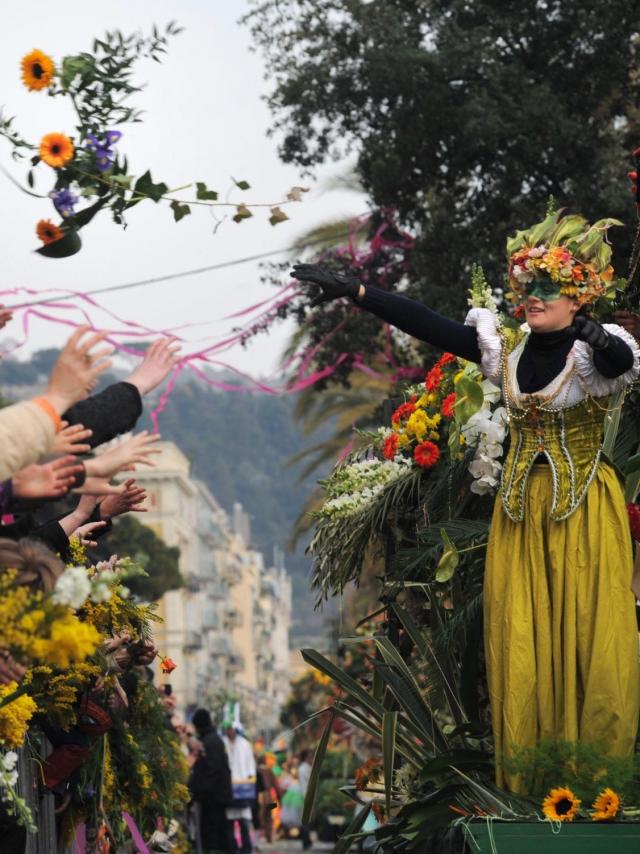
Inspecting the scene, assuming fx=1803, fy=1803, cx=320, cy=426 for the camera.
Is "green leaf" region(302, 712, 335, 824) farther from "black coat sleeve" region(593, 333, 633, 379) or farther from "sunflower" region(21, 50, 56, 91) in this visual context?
"sunflower" region(21, 50, 56, 91)

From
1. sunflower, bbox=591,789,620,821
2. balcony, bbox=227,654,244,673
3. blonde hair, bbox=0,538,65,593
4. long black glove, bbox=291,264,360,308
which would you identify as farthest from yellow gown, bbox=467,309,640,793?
balcony, bbox=227,654,244,673

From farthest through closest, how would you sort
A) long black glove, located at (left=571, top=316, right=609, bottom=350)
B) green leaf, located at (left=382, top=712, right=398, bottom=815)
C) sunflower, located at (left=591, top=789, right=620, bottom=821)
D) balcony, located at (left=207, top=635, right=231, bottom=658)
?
balcony, located at (left=207, top=635, right=231, bottom=658)
green leaf, located at (left=382, top=712, right=398, bottom=815)
long black glove, located at (left=571, top=316, right=609, bottom=350)
sunflower, located at (left=591, top=789, right=620, bottom=821)

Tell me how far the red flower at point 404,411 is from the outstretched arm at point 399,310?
200 cm

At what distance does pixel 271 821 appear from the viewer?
29.5m

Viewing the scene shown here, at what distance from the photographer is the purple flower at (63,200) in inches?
241

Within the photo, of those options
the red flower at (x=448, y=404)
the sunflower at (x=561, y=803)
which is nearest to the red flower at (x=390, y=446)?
the red flower at (x=448, y=404)

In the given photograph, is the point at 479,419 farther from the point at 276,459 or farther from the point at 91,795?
the point at 276,459

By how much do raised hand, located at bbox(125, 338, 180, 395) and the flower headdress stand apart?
1896 millimetres

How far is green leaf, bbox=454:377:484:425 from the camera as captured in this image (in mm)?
8023

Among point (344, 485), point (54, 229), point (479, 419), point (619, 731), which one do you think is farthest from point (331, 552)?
point (54, 229)

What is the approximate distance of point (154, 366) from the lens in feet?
19.0

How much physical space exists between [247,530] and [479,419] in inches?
6330

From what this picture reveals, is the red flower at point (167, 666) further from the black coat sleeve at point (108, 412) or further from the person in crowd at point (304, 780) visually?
the person in crowd at point (304, 780)

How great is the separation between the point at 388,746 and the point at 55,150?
8.95ft
